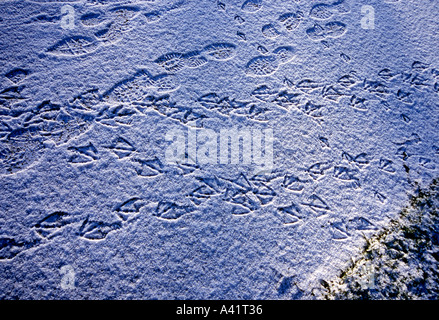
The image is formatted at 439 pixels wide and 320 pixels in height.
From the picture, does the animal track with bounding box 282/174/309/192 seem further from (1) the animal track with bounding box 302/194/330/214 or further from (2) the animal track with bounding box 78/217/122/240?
(2) the animal track with bounding box 78/217/122/240

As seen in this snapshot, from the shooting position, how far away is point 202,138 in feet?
2.94

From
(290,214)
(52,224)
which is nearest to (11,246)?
(52,224)

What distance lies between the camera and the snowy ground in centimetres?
71

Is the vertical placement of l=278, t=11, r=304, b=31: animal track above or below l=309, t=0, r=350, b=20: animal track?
below

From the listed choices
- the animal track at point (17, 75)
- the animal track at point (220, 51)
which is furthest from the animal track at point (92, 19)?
the animal track at point (220, 51)

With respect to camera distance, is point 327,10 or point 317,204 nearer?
point 317,204

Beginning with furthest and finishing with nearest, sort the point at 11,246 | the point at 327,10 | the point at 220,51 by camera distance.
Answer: the point at 327,10 < the point at 220,51 < the point at 11,246

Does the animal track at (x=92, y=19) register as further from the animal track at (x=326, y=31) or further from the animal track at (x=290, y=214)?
the animal track at (x=290, y=214)

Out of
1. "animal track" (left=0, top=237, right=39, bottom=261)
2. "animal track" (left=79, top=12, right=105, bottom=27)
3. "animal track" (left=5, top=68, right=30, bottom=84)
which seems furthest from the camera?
"animal track" (left=79, top=12, right=105, bottom=27)

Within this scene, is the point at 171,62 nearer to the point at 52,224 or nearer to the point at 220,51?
the point at 220,51

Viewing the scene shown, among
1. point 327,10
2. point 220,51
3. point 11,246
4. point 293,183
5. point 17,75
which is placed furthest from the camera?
point 327,10

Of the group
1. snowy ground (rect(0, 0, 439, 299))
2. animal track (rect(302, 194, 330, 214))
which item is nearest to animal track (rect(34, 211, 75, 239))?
snowy ground (rect(0, 0, 439, 299))
